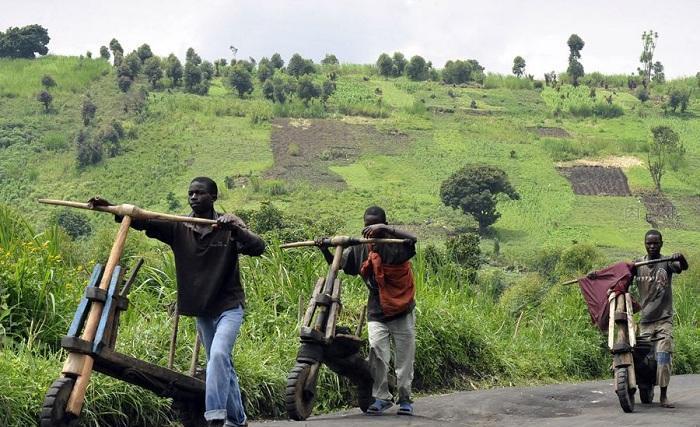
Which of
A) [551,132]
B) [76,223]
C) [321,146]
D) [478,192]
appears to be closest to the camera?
[76,223]

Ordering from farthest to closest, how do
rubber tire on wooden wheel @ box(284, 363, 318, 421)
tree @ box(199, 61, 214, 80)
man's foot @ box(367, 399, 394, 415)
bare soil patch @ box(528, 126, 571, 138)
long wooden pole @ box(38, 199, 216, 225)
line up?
1. tree @ box(199, 61, 214, 80)
2. bare soil patch @ box(528, 126, 571, 138)
3. man's foot @ box(367, 399, 394, 415)
4. rubber tire on wooden wheel @ box(284, 363, 318, 421)
5. long wooden pole @ box(38, 199, 216, 225)

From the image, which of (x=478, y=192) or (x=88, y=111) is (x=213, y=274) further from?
(x=88, y=111)

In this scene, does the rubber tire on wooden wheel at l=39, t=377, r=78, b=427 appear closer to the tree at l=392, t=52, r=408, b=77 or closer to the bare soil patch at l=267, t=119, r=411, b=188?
the bare soil patch at l=267, t=119, r=411, b=188

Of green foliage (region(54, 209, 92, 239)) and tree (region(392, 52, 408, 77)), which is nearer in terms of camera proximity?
green foliage (region(54, 209, 92, 239))

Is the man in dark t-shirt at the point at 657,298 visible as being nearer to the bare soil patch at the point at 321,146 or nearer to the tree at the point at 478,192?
the tree at the point at 478,192

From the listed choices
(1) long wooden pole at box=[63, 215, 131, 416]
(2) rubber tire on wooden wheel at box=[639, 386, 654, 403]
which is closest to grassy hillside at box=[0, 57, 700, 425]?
(2) rubber tire on wooden wheel at box=[639, 386, 654, 403]

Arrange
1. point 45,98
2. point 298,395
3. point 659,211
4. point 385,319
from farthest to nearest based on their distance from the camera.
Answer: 1. point 45,98
2. point 659,211
3. point 385,319
4. point 298,395

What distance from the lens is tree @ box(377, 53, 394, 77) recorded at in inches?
7234

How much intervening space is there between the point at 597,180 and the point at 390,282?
435ft

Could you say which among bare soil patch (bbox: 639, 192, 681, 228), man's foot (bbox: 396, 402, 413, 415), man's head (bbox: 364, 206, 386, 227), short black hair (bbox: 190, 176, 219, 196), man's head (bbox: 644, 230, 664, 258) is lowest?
bare soil patch (bbox: 639, 192, 681, 228)

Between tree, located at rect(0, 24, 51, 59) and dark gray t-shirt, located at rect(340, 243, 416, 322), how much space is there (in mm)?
165305

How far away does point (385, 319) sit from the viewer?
448 inches

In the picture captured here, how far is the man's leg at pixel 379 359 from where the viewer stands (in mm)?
11281

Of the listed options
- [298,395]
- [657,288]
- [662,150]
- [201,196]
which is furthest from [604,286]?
[662,150]
